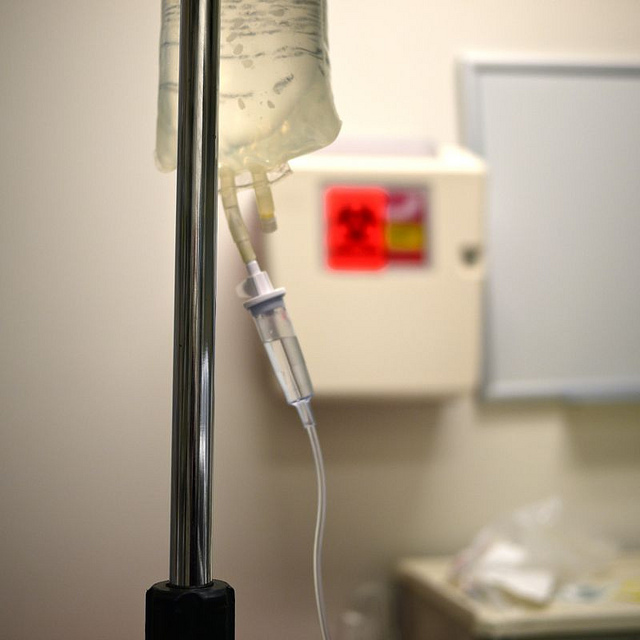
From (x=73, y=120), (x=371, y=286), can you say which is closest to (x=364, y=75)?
(x=371, y=286)

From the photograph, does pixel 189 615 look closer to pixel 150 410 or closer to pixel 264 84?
pixel 264 84

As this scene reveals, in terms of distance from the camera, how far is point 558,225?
1.32 meters

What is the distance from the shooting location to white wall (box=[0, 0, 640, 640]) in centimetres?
105

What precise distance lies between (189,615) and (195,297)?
13 centimetres

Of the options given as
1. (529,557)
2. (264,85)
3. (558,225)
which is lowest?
(529,557)

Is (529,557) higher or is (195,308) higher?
(195,308)

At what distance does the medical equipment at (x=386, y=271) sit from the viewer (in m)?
1.15

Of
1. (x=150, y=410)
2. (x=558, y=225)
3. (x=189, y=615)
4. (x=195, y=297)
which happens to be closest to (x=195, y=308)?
(x=195, y=297)

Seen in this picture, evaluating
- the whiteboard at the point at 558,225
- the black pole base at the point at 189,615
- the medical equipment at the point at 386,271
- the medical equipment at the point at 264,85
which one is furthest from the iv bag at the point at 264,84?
the whiteboard at the point at 558,225

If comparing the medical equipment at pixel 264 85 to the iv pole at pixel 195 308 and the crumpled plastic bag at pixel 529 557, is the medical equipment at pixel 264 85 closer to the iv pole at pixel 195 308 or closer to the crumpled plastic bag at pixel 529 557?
the iv pole at pixel 195 308

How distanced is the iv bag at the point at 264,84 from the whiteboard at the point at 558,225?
932 millimetres

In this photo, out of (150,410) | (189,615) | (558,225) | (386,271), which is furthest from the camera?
(558,225)

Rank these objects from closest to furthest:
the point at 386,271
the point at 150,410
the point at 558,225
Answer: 1. the point at 150,410
2. the point at 386,271
3. the point at 558,225

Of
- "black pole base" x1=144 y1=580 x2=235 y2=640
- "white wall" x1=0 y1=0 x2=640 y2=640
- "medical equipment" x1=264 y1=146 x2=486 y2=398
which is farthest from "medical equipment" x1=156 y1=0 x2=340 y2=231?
"medical equipment" x1=264 y1=146 x2=486 y2=398
